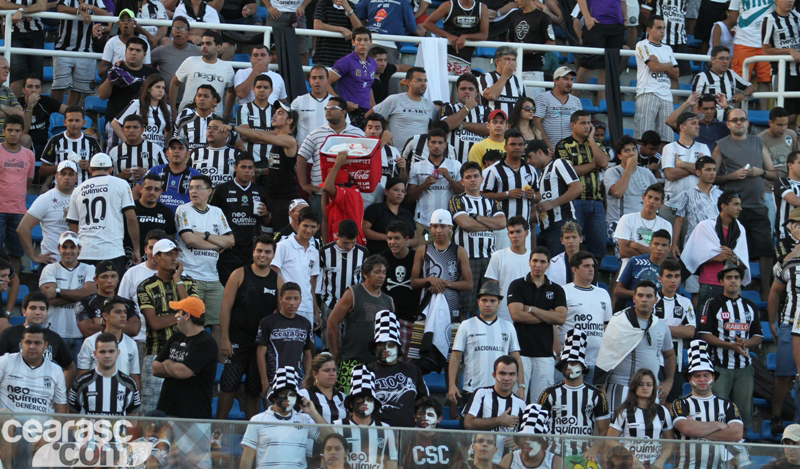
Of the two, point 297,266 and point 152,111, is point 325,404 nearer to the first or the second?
point 297,266

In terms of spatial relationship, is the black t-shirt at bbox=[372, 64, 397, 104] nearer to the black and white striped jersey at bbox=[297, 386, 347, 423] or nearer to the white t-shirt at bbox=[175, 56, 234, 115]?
the white t-shirt at bbox=[175, 56, 234, 115]

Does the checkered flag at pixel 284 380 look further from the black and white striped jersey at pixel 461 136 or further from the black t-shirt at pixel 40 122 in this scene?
the black t-shirt at pixel 40 122

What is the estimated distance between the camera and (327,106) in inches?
484

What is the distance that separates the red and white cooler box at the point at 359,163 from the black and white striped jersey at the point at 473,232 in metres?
0.73

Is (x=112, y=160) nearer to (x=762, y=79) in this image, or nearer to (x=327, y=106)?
(x=327, y=106)

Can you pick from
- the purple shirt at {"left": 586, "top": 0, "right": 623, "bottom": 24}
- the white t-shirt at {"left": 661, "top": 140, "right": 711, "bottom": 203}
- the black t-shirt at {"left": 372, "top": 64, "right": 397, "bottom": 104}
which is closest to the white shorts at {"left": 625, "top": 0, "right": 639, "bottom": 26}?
the purple shirt at {"left": 586, "top": 0, "right": 623, "bottom": 24}

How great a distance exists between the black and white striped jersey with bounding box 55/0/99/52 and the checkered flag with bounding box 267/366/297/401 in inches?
239

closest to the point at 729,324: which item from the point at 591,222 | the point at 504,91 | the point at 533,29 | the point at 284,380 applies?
the point at 591,222

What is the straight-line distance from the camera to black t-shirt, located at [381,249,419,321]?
1130cm

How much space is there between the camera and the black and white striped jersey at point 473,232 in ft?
38.5

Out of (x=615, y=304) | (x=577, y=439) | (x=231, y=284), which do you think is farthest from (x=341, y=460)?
(x=615, y=304)

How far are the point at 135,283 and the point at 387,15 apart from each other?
5.34 m

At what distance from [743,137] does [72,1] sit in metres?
7.16

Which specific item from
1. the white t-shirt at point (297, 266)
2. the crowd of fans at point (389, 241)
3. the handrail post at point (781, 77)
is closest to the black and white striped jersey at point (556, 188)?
the crowd of fans at point (389, 241)
